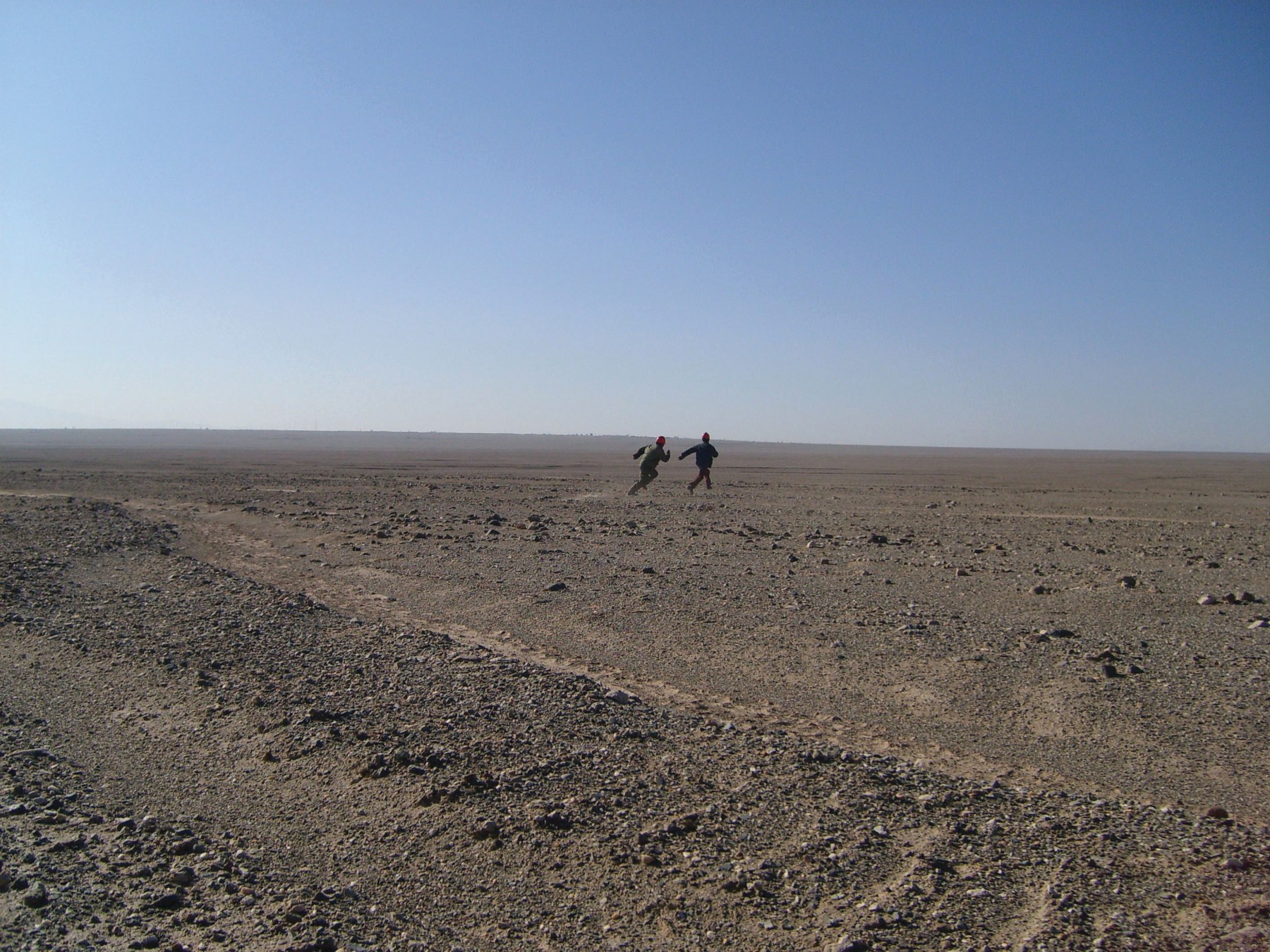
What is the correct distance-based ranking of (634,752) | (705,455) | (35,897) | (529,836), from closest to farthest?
1. (35,897)
2. (529,836)
3. (634,752)
4. (705,455)

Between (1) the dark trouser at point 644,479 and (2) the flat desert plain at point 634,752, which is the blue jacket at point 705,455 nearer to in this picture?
(1) the dark trouser at point 644,479

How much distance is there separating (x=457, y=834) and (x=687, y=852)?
48.9 inches

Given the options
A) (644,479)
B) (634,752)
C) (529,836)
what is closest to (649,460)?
(644,479)

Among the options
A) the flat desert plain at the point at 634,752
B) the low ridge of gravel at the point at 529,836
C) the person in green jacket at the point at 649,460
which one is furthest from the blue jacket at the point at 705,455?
the low ridge of gravel at the point at 529,836

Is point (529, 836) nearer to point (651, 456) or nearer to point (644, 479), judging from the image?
point (651, 456)

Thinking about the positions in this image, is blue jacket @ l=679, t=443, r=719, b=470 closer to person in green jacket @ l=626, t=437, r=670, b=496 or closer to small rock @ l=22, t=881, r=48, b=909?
person in green jacket @ l=626, t=437, r=670, b=496

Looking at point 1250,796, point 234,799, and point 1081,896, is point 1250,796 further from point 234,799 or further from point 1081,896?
point 234,799

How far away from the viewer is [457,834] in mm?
5023

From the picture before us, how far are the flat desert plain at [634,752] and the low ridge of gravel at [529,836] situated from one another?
2 cm

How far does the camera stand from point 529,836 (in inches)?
196

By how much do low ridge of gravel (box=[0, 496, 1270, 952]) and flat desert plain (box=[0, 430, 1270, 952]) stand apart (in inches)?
0.9

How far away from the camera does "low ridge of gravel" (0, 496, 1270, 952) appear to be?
4.12 metres

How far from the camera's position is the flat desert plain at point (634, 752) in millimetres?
4246

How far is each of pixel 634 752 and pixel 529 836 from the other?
124 cm
